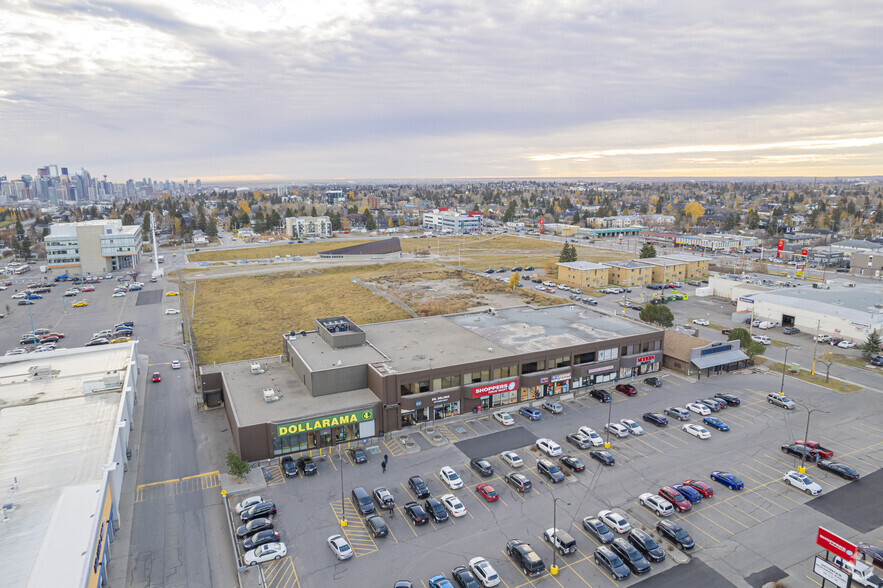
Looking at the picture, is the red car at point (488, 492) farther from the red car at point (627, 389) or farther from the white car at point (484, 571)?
the red car at point (627, 389)

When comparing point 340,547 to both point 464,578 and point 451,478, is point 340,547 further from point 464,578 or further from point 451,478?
point 451,478

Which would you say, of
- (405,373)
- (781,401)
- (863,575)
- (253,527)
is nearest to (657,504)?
(863,575)

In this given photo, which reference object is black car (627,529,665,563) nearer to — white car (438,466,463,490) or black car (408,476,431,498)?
white car (438,466,463,490)

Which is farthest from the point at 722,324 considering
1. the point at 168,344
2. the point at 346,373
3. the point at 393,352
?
the point at 168,344

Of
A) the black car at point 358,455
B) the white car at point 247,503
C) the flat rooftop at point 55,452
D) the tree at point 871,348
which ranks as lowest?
the black car at point 358,455

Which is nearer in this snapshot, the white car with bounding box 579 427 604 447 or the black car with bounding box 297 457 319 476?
the black car with bounding box 297 457 319 476

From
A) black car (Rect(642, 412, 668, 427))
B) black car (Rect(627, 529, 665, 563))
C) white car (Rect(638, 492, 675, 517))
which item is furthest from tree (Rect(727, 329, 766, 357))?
black car (Rect(627, 529, 665, 563))

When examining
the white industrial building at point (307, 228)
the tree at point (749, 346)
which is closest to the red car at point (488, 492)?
the tree at point (749, 346)
